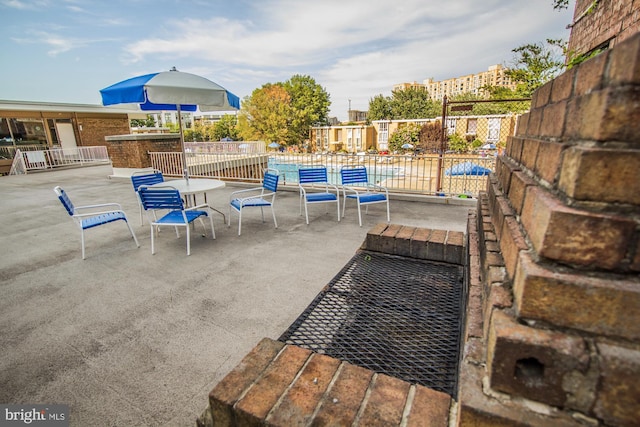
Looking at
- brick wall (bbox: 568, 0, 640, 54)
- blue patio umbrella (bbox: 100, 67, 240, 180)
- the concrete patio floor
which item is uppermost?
brick wall (bbox: 568, 0, 640, 54)

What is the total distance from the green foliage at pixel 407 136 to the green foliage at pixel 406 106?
15.8 metres

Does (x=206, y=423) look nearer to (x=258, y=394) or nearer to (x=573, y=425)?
(x=258, y=394)

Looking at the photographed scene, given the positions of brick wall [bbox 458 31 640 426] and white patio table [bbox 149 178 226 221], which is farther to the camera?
white patio table [bbox 149 178 226 221]

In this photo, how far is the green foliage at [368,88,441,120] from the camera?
51.8 metres

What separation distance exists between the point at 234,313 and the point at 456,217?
422 cm

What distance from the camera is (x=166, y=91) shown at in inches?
177

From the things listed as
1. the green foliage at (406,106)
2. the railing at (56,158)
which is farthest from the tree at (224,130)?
the railing at (56,158)

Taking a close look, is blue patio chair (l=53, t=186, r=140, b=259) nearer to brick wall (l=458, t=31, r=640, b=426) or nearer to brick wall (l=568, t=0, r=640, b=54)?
brick wall (l=458, t=31, r=640, b=426)

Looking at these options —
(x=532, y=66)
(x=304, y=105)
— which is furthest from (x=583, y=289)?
(x=304, y=105)

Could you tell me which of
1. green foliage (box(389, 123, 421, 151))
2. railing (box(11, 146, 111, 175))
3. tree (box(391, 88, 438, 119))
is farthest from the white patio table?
tree (box(391, 88, 438, 119))

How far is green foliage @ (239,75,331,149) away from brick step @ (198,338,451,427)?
41061 mm

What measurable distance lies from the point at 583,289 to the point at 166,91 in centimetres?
526

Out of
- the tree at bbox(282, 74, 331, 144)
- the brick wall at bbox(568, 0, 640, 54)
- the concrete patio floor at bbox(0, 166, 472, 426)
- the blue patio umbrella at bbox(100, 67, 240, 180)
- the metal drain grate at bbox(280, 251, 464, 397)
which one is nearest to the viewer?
the metal drain grate at bbox(280, 251, 464, 397)

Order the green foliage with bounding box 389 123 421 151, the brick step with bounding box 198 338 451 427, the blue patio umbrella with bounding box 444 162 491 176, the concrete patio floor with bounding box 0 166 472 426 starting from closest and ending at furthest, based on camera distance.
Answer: the brick step with bounding box 198 338 451 427, the concrete patio floor with bounding box 0 166 472 426, the blue patio umbrella with bounding box 444 162 491 176, the green foliage with bounding box 389 123 421 151
